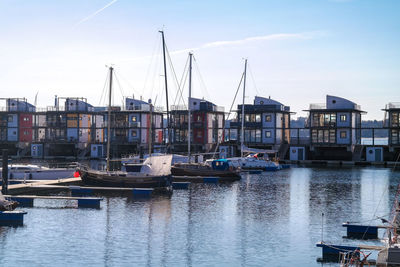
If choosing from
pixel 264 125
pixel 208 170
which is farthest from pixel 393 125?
pixel 208 170

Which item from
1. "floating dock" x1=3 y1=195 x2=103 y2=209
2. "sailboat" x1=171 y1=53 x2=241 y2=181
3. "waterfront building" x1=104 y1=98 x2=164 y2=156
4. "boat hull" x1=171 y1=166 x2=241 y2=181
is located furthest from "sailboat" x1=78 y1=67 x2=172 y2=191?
"waterfront building" x1=104 y1=98 x2=164 y2=156

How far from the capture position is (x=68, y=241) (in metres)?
35.1

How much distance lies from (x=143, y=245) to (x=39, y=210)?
52.8 ft

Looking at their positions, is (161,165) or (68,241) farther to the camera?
(161,165)

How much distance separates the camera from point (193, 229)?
3916 cm

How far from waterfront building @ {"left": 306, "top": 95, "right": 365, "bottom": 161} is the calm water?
166 ft

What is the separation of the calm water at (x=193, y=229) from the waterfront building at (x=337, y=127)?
50683 millimetres

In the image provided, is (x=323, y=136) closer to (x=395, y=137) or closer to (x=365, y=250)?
(x=395, y=137)

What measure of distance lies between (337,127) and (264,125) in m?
15.2

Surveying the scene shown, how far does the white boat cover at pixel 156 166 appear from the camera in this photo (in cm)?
5847

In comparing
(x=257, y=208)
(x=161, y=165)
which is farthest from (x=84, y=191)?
(x=257, y=208)

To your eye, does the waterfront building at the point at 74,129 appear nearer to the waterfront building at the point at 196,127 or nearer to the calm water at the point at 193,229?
the waterfront building at the point at 196,127

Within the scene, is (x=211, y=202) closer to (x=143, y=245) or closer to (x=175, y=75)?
(x=143, y=245)

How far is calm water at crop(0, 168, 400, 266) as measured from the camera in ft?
103
